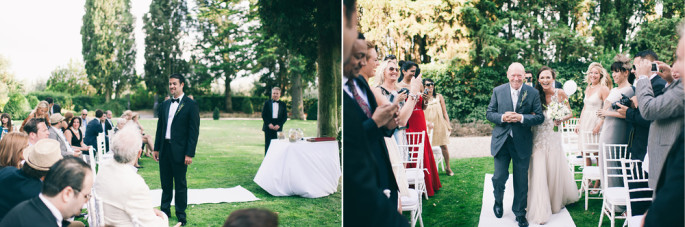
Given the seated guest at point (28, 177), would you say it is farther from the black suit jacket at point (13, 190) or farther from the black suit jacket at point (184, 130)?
the black suit jacket at point (184, 130)

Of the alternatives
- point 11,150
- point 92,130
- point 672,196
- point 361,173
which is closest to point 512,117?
point 672,196

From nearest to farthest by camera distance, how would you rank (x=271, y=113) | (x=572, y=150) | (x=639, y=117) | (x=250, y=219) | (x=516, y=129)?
(x=250, y=219)
(x=639, y=117)
(x=516, y=129)
(x=572, y=150)
(x=271, y=113)

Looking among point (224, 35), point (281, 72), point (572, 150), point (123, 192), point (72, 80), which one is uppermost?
point (224, 35)

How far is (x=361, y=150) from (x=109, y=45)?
22.4 metres

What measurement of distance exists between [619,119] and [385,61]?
283 centimetres

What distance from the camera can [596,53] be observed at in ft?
35.0

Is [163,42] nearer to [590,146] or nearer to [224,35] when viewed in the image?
[224,35]

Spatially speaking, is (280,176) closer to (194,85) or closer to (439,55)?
(439,55)

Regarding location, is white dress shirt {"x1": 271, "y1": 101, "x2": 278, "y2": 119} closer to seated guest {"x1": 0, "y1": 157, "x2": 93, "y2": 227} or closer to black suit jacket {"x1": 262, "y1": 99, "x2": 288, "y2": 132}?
black suit jacket {"x1": 262, "y1": 99, "x2": 288, "y2": 132}

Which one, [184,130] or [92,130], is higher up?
[184,130]

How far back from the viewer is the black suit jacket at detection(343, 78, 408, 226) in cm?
172

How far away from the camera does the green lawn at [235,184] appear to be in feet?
16.8

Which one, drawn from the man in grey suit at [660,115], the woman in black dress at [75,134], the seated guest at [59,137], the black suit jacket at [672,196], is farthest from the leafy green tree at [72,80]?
the black suit jacket at [672,196]

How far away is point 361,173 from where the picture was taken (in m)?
1.74
